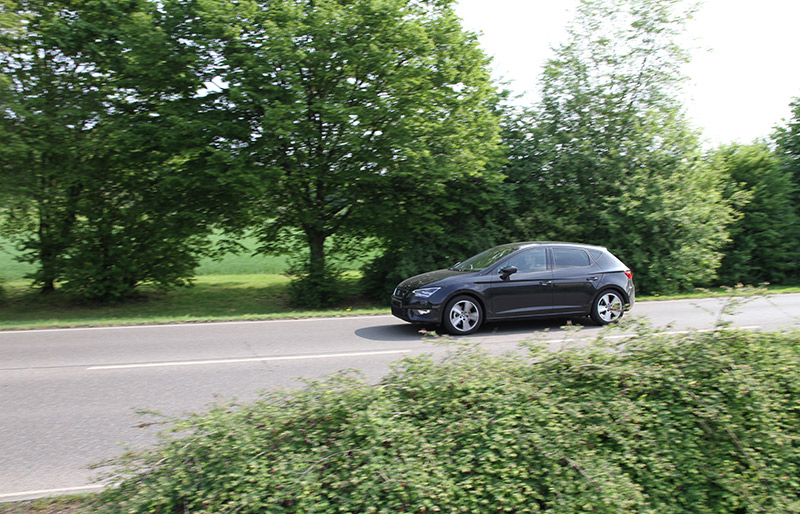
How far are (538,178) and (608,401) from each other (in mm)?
14931

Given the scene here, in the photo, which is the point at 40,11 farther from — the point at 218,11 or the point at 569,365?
the point at 569,365

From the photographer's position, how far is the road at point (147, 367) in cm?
509

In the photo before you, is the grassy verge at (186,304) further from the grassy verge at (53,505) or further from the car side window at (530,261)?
the grassy verge at (53,505)

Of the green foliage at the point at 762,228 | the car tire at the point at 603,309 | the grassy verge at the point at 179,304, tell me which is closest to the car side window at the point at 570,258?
the car tire at the point at 603,309

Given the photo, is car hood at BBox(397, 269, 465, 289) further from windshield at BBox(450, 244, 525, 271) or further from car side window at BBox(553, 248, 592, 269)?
car side window at BBox(553, 248, 592, 269)

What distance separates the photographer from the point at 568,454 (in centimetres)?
353

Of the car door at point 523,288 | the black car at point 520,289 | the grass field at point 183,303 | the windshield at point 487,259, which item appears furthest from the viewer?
the grass field at point 183,303

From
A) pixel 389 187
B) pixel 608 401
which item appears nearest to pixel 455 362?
pixel 608 401

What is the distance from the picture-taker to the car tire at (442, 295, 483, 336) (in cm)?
1026

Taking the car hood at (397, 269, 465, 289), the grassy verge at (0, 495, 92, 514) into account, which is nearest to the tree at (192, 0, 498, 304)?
the car hood at (397, 269, 465, 289)

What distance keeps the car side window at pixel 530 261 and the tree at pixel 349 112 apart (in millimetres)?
5196

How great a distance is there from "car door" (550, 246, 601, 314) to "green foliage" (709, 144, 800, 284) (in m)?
11.3

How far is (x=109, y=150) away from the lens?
16031 millimetres

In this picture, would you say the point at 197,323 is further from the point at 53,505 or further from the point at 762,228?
the point at 762,228
